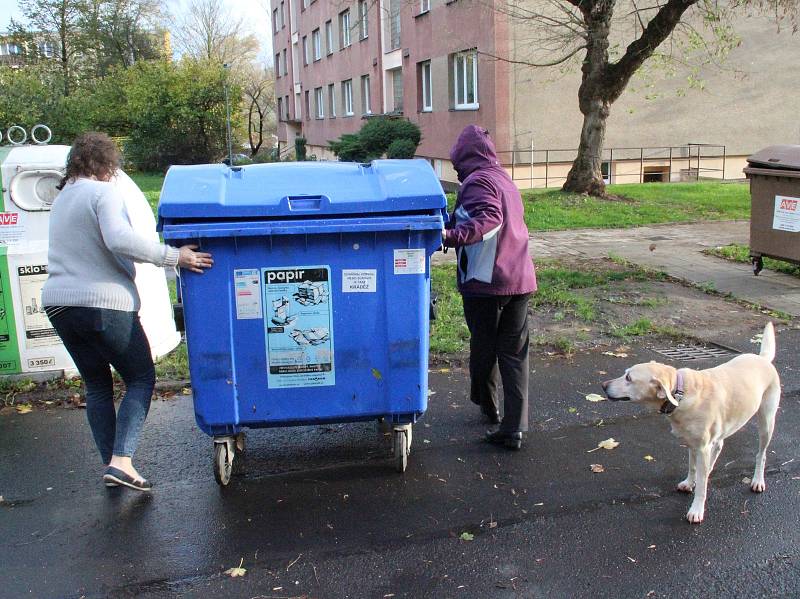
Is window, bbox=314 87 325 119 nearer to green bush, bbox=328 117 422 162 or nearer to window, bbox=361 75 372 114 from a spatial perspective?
window, bbox=361 75 372 114

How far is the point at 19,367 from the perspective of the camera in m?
5.43

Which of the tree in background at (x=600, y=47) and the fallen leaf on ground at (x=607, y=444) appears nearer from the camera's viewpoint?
the fallen leaf on ground at (x=607, y=444)

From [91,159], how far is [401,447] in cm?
205

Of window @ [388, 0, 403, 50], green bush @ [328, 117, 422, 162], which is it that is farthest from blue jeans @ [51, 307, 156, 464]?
window @ [388, 0, 403, 50]

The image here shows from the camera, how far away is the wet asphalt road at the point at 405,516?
120 inches

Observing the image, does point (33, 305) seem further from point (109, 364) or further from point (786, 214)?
point (786, 214)

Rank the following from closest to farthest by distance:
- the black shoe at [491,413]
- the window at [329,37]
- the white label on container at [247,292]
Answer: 1. the white label on container at [247,292]
2. the black shoe at [491,413]
3. the window at [329,37]

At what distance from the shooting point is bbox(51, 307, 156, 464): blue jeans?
3.63 m

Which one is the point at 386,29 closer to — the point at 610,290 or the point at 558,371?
the point at 610,290

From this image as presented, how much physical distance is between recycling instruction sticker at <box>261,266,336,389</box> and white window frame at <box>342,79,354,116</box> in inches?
1197

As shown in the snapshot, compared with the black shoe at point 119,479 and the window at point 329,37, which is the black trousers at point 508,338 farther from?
the window at point 329,37

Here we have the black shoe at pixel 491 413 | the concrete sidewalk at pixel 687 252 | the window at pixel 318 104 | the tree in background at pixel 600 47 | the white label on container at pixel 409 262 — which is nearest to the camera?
the white label on container at pixel 409 262

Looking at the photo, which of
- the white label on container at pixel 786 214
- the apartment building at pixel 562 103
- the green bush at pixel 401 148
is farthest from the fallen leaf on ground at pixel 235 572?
the green bush at pixel 401 148

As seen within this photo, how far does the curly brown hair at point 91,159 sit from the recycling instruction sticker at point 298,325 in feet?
2.95
